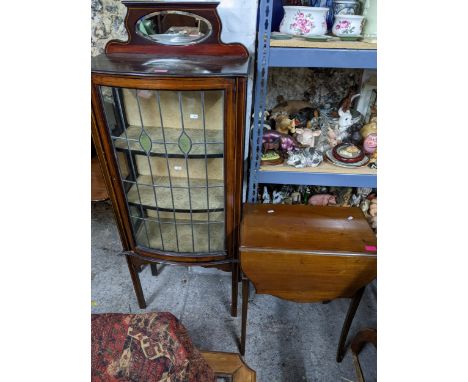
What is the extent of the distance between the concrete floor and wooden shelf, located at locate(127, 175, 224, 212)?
71 cm

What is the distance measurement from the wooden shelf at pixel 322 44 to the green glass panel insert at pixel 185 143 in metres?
0.47

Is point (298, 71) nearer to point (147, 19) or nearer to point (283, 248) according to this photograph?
point (147, 19)

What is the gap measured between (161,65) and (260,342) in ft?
4.57

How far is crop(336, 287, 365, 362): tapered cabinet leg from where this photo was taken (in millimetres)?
1226

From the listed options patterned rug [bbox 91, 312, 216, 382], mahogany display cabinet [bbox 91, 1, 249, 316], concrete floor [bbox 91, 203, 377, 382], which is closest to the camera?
patterned rug [bbox 91, 312, 216, 382]

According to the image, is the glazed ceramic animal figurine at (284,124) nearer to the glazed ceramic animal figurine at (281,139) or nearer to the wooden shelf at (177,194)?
the glazed ceramic animal figurine at (281,139)

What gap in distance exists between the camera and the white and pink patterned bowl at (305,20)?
44.8 inches

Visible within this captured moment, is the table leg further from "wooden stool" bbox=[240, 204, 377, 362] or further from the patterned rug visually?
the patterned rug

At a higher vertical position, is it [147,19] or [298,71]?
[147,19]

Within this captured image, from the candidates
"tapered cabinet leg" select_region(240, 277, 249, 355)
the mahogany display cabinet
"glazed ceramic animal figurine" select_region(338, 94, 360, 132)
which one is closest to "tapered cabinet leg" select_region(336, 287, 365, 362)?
"tapered cabinet leg" select_region(240, 277, 249, 355)

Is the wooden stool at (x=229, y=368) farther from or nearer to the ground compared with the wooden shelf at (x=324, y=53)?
nearer to the ground

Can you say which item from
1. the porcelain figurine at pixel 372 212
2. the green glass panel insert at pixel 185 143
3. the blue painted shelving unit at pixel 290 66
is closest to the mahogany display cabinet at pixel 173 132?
the green glass panel insert at pixel 185 143
